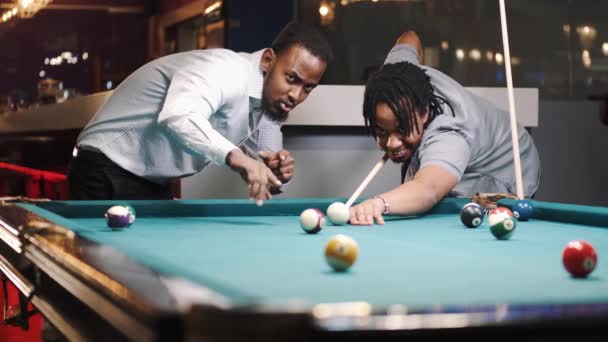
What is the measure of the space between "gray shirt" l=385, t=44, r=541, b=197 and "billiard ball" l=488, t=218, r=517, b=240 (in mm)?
927

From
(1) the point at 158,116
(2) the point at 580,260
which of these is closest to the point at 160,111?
(1) the point at 158,116

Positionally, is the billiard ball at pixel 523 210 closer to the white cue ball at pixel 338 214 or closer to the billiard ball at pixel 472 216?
the billiard ball at pixel 472 216

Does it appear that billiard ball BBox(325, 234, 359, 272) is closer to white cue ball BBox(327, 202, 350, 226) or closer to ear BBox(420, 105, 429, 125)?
white cue ball BBox(327, 202, 350, 226)

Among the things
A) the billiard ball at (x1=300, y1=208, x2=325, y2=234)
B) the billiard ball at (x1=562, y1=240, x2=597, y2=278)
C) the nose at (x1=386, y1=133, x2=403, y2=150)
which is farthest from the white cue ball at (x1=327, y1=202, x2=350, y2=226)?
the billiard ball at (x1=562, y1=240, x2=597, y2=278)

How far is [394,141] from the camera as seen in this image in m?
3.29

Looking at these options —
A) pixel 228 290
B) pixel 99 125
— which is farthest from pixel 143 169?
pixel 228 290

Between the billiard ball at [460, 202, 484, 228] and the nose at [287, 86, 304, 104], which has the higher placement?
the nose at [287, 86, 304, 104]

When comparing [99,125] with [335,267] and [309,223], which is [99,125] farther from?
[335,267]

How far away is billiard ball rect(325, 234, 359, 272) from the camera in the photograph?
1.51 meters

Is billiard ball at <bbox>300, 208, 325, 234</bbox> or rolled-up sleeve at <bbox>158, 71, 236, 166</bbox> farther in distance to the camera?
rolled-up sleeve at <bbox>158, 71, 236, 166</bbox>

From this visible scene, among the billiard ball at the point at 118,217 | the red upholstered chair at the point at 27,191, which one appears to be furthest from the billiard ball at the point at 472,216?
the red upholstered chair at the point at 27,191

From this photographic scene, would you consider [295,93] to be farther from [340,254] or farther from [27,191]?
[27,191]

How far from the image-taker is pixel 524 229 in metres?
2.47

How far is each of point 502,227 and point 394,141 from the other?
1.19 metres
